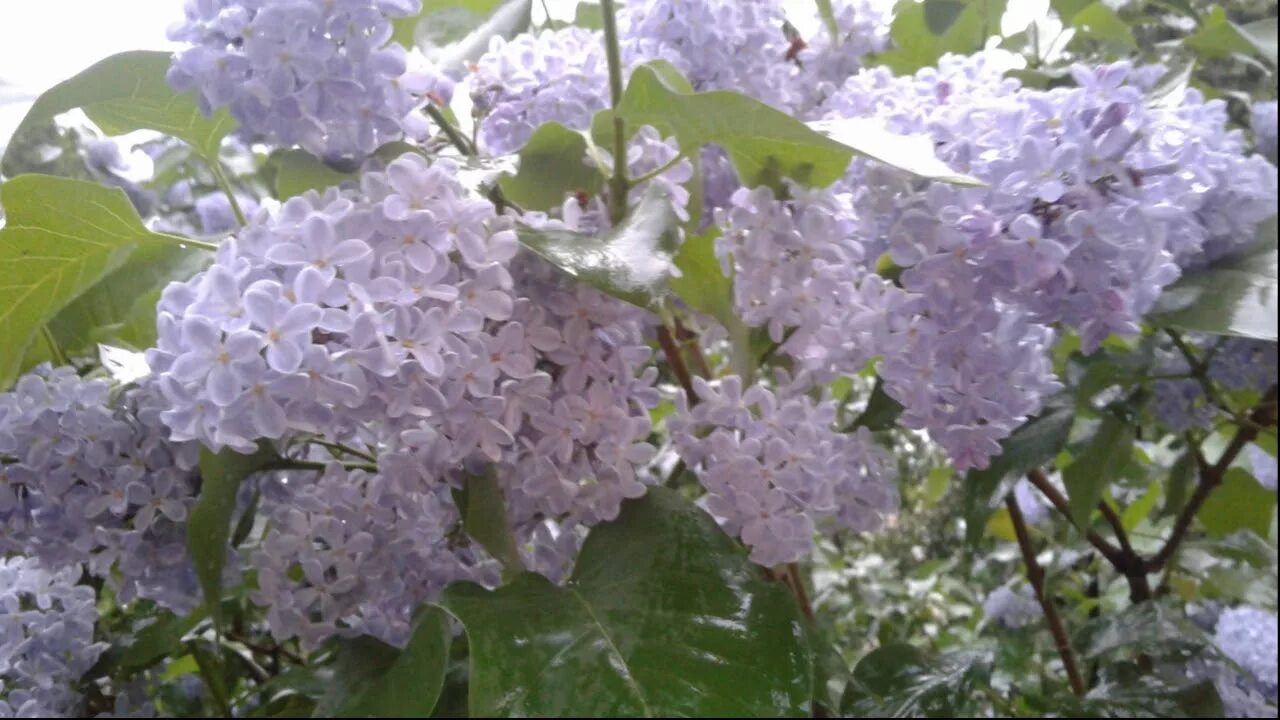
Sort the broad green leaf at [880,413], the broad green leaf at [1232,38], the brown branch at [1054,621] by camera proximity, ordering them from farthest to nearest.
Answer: the brown branch at [1054,621], the broad green leaf at [1232,38], the broad green leaf at [880,413]

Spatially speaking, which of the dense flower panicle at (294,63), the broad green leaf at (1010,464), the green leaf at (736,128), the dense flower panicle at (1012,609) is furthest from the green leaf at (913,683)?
the dense flower panicle at (1012,609)

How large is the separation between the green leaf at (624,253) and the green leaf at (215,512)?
17cm

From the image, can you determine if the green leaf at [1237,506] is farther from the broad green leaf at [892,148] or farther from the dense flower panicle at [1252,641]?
the broad green leaf at [892,148]

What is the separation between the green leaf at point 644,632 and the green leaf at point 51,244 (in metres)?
0.24

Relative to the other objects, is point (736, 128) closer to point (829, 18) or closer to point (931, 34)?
point (829, 18)

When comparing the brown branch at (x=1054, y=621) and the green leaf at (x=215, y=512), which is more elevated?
the green leaf at (x=215, y=512)

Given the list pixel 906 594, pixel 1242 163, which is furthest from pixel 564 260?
pixel 906 594

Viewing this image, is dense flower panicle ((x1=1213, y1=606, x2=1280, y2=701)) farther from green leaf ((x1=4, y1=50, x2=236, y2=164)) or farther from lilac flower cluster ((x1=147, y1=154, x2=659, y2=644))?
green leaf ((x1=4, y1=50, x2=236, y2=164))

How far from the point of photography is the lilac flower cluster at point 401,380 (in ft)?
1.15

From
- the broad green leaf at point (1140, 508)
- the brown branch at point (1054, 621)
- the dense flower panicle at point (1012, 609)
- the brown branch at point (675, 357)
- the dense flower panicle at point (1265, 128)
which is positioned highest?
the brown branch at point (675, 357)

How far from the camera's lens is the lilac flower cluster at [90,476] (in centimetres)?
45

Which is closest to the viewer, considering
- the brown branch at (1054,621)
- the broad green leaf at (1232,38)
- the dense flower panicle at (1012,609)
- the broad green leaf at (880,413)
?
the broad green leaf at (880,413)

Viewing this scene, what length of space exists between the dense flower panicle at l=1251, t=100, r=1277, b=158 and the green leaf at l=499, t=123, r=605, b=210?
0.71 metres

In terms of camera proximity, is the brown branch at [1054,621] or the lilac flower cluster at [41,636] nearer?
the lilac flower cluster at [41,636]
